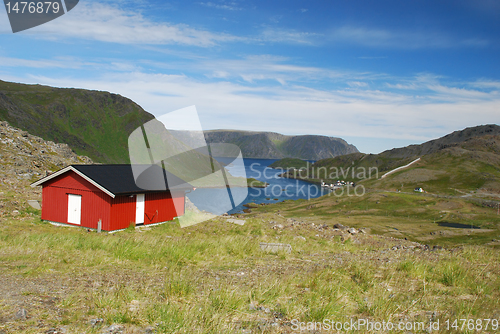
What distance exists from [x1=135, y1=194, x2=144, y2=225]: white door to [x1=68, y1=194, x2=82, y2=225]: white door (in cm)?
434

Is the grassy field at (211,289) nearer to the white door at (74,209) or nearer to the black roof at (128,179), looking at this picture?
the black roof at (128,179)

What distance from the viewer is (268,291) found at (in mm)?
7027

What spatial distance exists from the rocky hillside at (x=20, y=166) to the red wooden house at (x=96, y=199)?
11.3ft

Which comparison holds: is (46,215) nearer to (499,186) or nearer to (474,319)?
(474,319)

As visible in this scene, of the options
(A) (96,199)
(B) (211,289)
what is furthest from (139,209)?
(B) (211,289)

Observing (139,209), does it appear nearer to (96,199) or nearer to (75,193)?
(96,199)

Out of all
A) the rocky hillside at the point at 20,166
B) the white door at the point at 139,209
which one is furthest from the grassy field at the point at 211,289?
the rocky hillside at the point at 20,166

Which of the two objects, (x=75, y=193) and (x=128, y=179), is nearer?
(x=75, y=193)

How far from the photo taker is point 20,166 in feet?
119

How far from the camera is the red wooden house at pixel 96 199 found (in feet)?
76.9

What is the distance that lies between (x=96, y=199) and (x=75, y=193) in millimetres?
2410

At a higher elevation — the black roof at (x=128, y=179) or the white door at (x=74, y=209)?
the black roof at (x=128, y=179)

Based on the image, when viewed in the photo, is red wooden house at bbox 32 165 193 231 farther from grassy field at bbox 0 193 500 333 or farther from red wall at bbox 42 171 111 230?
grassy field at bbox 0 193 500 333

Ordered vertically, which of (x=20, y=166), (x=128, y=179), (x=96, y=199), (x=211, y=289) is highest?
(x=20, y=166)
